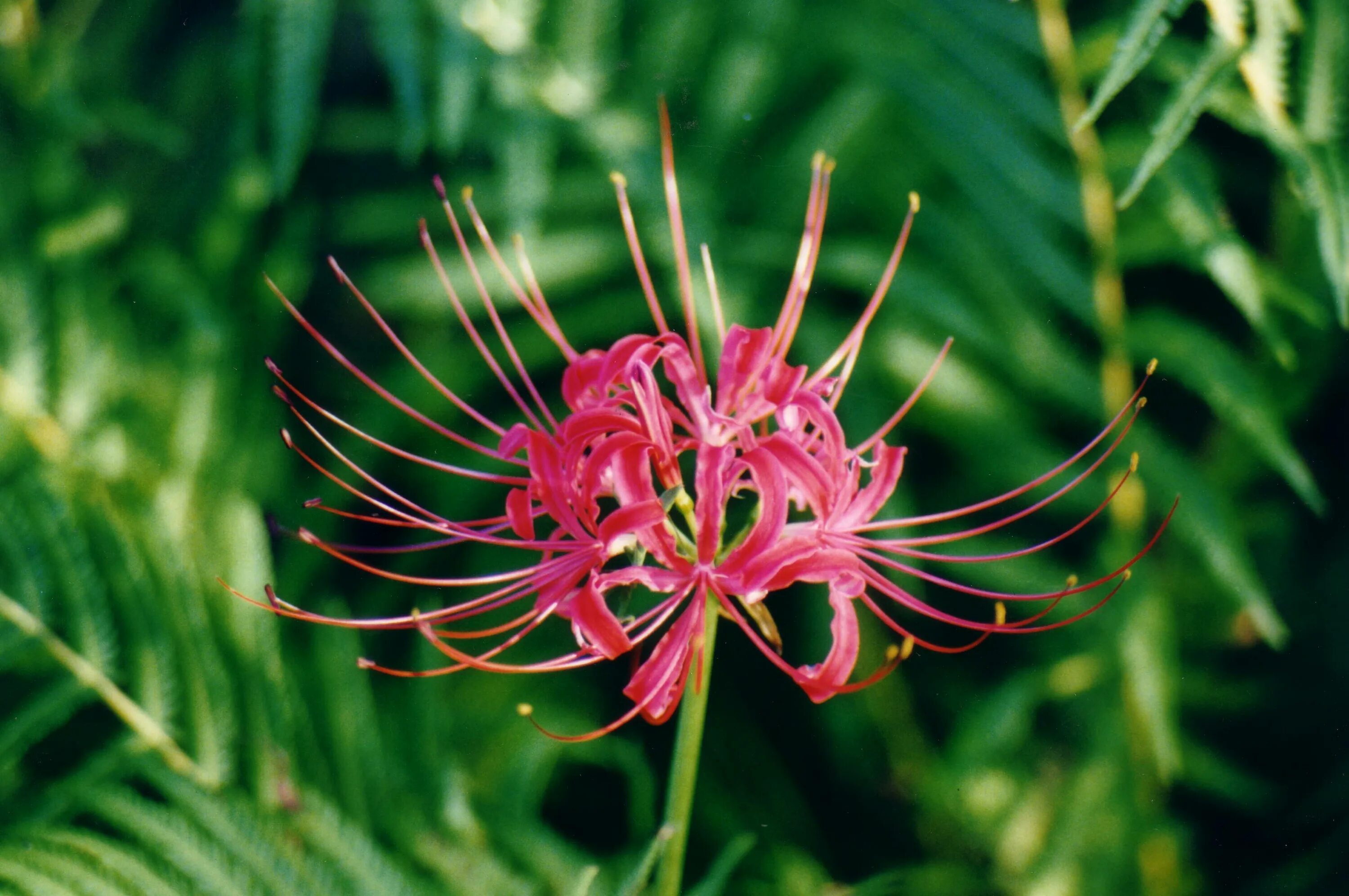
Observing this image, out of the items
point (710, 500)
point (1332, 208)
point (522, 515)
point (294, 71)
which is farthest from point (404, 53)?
point (1332, 208)

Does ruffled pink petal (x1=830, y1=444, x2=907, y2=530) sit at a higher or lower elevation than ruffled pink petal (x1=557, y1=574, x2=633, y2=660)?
higher

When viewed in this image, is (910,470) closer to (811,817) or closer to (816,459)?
(811,817)

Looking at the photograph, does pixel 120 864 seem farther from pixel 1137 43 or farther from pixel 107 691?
pixel 1137 43

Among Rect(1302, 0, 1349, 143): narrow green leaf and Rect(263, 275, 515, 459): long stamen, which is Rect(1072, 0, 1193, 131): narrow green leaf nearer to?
Rect(1302, 0, 1349, 143): narrow green leaf

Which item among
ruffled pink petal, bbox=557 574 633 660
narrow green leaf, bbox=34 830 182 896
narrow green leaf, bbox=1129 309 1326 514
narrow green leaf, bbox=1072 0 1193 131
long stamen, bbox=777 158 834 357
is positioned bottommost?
narrow green leaf, bbox=34 830 182 896

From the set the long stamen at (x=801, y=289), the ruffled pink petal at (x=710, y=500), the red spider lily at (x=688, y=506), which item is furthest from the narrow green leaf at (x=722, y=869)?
the long stamen at (x=801, y=289)

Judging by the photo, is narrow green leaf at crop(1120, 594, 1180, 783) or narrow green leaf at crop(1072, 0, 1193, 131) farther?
narrow green leaf at crop(1120, 594, 1180, 783)

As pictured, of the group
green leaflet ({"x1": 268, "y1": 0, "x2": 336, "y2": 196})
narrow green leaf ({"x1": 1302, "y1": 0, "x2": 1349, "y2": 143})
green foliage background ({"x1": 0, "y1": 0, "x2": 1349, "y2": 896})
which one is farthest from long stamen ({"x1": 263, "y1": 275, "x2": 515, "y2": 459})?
narrow green leaf ({"x1": 1302, "y1": 0, "x2": 1349, "y2": 143})

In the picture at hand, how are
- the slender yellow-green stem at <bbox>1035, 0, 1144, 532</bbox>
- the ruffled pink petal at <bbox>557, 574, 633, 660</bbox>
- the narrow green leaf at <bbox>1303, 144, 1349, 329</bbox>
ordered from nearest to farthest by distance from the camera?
the ruffled pink petal at <bbox>557, 574, 633, 660</bbox> → the narrow green leaf at <bbox>1303, 144, 1349, 329</bbox> → the slender yellow-green stem at <bbox>1035, 0, 1144, 532</bbox>
